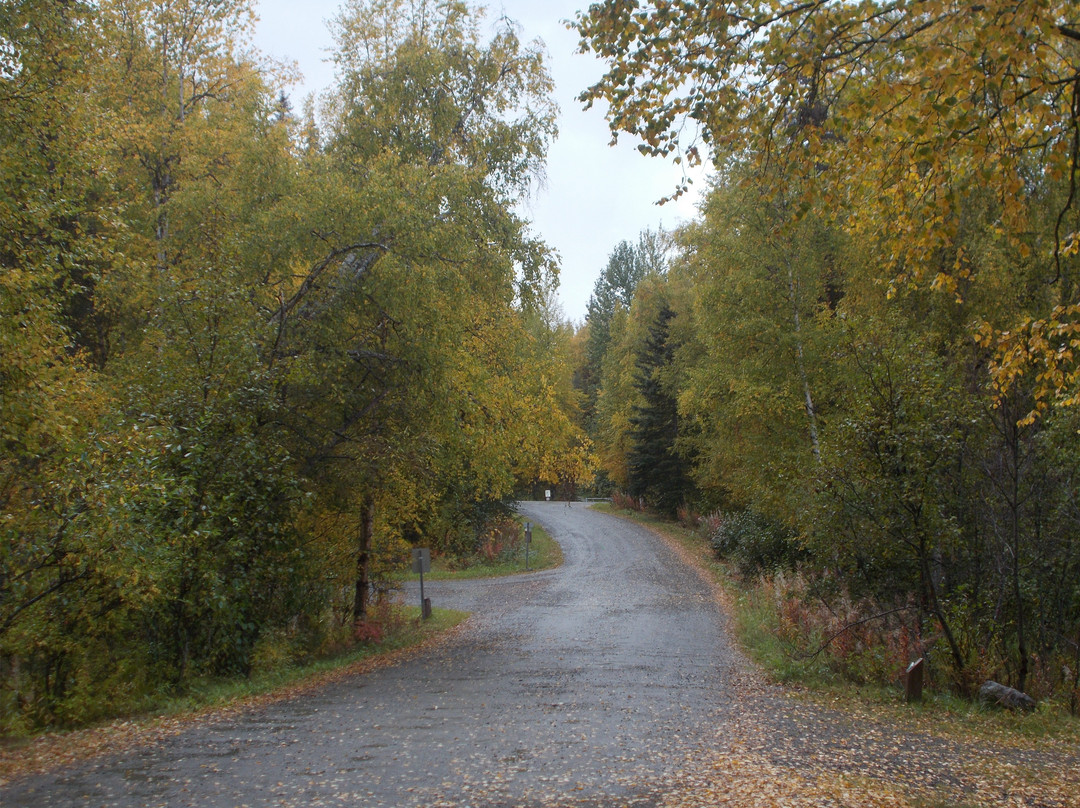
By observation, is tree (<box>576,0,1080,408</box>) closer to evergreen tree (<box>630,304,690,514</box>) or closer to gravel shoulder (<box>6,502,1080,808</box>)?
gravel shoulder (<box>6,502,1080,808</box>)

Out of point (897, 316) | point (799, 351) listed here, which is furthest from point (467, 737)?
point (799, 351)

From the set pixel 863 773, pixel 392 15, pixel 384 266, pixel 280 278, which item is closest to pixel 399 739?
pixel 863 773

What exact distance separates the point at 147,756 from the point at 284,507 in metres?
4.58

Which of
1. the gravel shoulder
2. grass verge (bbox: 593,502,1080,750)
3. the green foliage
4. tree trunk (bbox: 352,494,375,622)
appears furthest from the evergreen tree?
the gravel shoulder

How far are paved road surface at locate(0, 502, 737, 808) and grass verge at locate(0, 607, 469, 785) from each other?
0.35m

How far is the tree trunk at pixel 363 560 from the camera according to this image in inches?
566

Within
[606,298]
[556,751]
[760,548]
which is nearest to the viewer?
[556,751]

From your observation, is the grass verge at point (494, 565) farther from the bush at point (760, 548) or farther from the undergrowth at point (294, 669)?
the undergrowth at point (294, 669)

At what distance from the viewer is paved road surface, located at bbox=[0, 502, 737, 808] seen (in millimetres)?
5723

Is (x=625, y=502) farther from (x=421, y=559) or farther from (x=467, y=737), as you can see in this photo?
(x=467, y=737)

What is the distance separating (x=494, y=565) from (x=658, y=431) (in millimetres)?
12086

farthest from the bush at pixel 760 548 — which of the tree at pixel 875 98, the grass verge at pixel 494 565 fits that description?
the tree at pixel 875 98

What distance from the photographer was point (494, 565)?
2977cm

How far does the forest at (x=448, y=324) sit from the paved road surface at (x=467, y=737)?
6.49 ft
